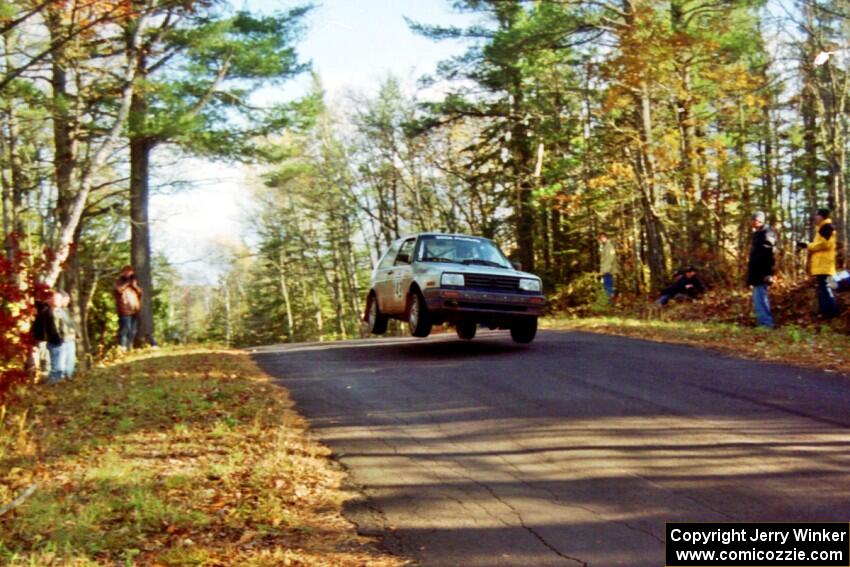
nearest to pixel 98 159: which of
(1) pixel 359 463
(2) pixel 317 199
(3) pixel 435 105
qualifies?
(1) pixel 359 463

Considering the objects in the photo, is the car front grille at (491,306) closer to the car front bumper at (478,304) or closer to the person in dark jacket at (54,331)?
the car front bumper at (478,304)

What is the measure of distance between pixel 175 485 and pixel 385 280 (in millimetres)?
7867

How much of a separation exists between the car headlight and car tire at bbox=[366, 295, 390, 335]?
114 inches

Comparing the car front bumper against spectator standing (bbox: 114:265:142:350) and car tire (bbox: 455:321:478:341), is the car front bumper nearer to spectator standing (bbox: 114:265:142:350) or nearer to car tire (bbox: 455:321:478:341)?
car tire (bbox: 455:321:478:341)

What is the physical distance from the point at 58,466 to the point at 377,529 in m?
3.69

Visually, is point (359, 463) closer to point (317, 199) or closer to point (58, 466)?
point (58, 466)

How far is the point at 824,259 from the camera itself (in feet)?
42.6

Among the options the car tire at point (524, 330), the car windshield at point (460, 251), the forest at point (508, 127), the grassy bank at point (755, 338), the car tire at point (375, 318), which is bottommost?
the grassy bank at point (755, 338)

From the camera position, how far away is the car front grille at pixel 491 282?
11383 mm

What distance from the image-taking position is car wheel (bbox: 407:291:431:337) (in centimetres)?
1171

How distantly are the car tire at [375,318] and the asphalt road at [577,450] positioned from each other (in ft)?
11.3

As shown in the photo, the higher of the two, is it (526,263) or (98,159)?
(98,159)

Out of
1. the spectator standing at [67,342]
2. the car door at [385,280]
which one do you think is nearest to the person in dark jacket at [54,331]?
the spectator standing at [67,342]

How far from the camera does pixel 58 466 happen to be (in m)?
6.92
